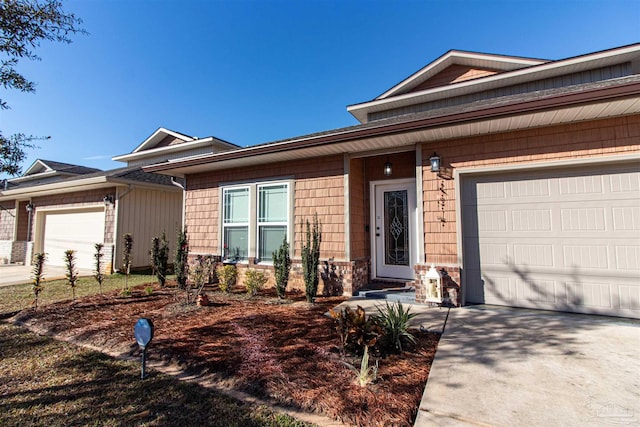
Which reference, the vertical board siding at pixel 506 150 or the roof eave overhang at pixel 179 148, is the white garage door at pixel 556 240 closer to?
the vertical board siding at pixel 506 150

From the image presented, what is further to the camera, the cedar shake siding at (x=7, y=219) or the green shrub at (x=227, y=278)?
the cedar shake siding at (x=7, y=219)

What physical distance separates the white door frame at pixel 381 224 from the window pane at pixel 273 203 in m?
1.96

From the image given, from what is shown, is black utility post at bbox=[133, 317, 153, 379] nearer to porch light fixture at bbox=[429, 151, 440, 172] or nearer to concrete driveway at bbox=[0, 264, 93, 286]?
porch light fixture at bbox=[429, 151, 440, 172]

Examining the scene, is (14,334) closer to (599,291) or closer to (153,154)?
(599,291)

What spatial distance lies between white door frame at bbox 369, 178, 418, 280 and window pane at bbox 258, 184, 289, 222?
1.96m

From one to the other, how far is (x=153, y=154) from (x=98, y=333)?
15.6 meters

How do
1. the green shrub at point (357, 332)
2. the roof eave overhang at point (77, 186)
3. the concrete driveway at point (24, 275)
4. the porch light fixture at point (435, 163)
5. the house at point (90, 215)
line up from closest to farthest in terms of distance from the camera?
the green shrub at point (357, 332) → the porch light fixture at point (435, 163) → the concrete driveway at point (24, 275) → the roof eave overhang at point (77, 186) → the house at point (90, 215)

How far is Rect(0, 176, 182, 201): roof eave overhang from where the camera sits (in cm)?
912

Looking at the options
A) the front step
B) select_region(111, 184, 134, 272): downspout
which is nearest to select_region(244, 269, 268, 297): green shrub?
the front step

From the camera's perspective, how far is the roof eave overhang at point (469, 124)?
357 cm

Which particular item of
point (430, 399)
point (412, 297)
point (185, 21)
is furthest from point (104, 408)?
point (185, 21)

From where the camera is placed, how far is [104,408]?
227 centimetres

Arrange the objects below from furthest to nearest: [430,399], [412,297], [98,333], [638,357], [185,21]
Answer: [185,21] < [412,297] < [98,333] < [638,357] < [430,399]

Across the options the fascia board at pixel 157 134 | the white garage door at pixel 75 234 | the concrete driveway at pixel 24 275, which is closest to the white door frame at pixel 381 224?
the white garage door at pixel 75 234
